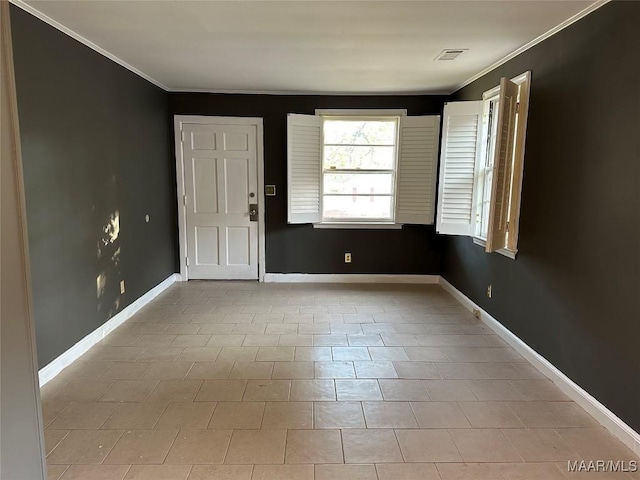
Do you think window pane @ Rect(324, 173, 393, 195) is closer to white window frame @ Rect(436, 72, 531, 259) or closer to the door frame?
the door frame

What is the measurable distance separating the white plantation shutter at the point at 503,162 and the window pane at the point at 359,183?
2.03 metres

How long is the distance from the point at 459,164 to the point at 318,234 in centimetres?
194

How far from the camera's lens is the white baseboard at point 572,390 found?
2.08 metres

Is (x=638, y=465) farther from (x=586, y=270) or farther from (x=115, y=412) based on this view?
(x=115, y=412)

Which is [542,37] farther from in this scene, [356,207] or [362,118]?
[356,207]

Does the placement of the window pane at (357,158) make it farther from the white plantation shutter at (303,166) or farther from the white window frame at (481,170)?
the white window frame at (481,170)

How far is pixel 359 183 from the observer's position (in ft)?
16.8

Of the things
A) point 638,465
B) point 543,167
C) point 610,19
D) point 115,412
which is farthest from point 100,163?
point 638,465

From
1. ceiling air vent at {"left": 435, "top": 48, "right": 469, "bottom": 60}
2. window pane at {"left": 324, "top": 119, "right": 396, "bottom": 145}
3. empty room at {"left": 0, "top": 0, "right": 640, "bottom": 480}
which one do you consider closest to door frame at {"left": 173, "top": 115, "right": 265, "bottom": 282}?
empty room at {"left": 0, "top": 0, "right": 640, "bottom": 480}

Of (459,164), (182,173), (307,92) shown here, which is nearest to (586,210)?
(459,164)

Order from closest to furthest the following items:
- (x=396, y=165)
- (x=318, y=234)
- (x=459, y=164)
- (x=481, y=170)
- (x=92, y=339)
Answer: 1. (x=92, y=339)
2. (x=481, y=170)
3. (x=459, y=164)
4. (x=396, y=165)
5. (x=318, y=234)

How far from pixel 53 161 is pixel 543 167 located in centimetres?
339

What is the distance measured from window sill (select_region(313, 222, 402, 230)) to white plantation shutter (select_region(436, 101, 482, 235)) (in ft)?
3.07

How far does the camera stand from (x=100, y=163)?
3363 mm
